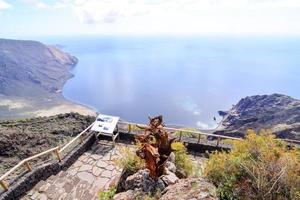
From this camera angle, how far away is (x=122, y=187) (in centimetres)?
641

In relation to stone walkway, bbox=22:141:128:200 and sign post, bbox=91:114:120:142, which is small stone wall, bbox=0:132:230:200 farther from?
sign post, bbox=91:114:120:142

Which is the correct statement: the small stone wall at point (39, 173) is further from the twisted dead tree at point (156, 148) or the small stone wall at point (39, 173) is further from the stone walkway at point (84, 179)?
the twisted dead tree at point (156, 148)

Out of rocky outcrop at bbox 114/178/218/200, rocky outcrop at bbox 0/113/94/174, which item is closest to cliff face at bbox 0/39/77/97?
rocky outcrop at bbox 0/113/94/174

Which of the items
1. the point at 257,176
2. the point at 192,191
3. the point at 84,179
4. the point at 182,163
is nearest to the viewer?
the point at 192,191

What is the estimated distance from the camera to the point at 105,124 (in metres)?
9.99

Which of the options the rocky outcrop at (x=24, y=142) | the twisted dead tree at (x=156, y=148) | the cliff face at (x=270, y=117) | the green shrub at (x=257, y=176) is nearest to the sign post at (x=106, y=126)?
the rocky outcrop at (x=24, y=142)

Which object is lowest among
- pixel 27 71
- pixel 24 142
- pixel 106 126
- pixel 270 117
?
pixel 24 142

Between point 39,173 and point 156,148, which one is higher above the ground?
point 156,148

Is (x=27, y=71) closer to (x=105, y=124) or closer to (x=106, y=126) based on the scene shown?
(x=105, y=124)

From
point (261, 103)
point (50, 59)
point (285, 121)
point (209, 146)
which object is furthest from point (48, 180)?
point (50, 59)

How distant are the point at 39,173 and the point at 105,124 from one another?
3.14 metres

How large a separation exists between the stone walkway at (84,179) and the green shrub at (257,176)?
3.50 metres

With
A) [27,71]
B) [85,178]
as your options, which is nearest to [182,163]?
[85,178]

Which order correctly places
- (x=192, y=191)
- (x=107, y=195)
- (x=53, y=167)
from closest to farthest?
(x=192, y=191) < (x=107, y=195) < (x=53, y=167)
